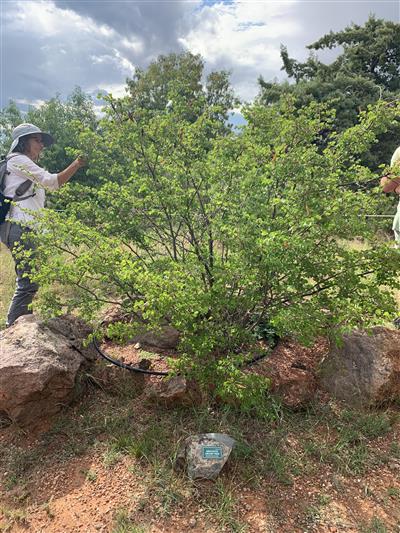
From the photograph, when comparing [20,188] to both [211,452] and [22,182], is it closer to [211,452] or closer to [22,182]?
[22,182]

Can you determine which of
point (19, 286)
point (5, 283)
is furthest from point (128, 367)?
point (5, 283)

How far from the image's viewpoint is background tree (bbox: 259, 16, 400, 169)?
1361cm

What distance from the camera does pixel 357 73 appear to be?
14.8 m

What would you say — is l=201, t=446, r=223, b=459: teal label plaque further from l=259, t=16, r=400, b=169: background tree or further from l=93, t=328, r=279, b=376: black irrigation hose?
l=259, t=16, r=400, b=169: background tree

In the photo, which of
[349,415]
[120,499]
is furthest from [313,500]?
[120,499]

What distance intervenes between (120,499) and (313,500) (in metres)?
1.06

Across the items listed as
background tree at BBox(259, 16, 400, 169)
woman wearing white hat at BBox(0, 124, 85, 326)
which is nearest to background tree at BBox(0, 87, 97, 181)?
background tree at BBox(259, 16, 400, 169)

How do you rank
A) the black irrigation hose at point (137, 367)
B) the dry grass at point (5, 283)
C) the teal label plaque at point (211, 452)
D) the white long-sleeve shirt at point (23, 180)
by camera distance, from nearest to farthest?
the teal label plaque at point (211, 452) < the black irrigation hose at point (137, 367) < the white long-sleeve shirt at point (23, 180) < the dry grass at point (5, 283)

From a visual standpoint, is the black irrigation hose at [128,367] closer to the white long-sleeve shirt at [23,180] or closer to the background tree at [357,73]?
the white long-sleeve shirt at [23,180]

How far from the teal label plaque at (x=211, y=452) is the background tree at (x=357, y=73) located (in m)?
13.1

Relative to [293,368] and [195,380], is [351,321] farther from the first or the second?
[195,380]

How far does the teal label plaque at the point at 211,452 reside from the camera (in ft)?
7.07

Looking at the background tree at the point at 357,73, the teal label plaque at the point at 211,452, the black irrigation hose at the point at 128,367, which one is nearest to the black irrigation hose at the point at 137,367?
the black irrigation hose at the point at 128,367

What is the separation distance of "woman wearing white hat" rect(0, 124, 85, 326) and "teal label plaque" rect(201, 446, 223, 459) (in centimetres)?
189
